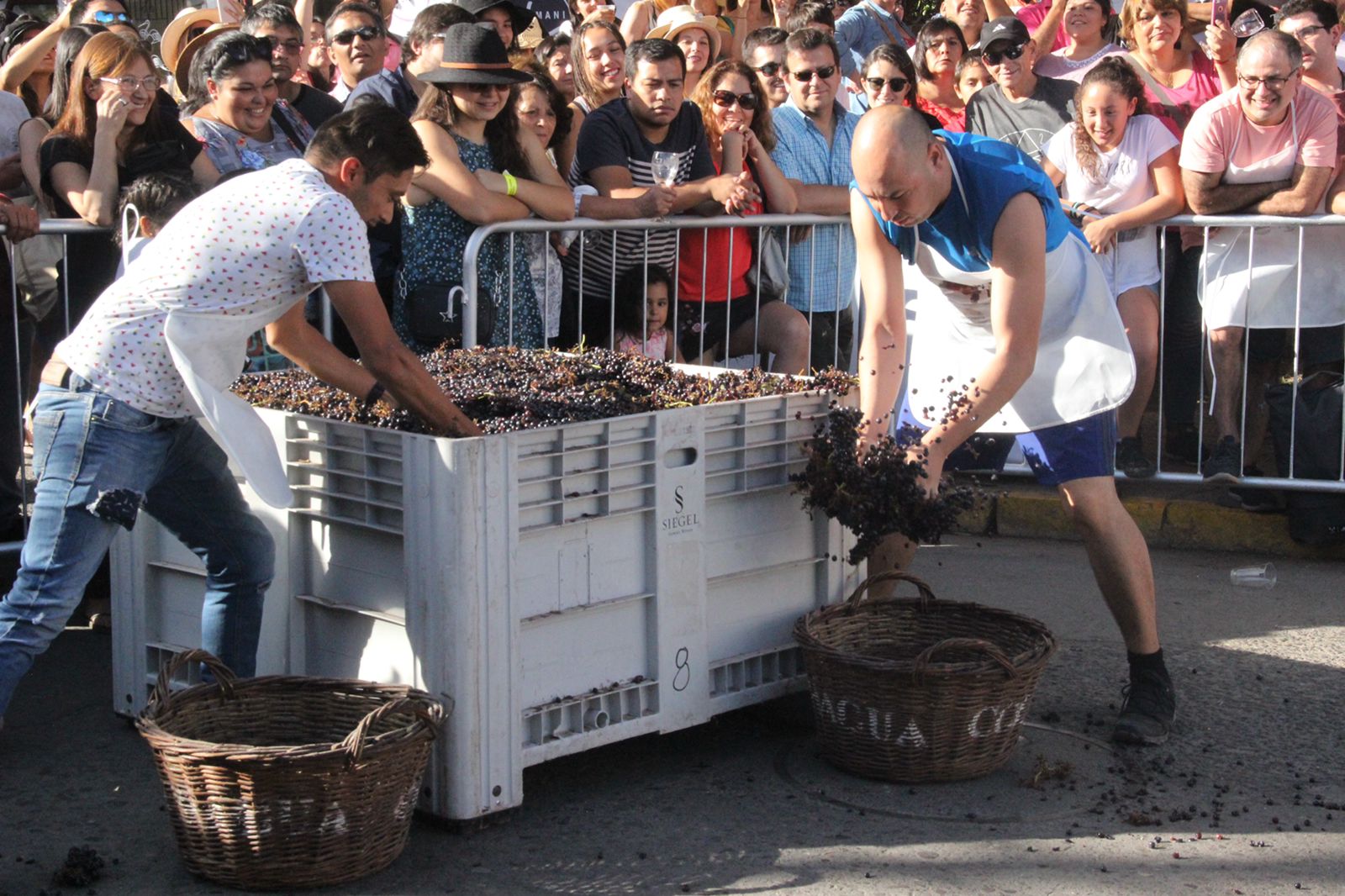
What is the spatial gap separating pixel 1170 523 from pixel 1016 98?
7.40ft

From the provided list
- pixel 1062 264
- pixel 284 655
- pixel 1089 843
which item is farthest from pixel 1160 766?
pixel 284 655

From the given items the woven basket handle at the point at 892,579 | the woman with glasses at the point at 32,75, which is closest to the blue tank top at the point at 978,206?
the woven basket handle at the point at 892,579

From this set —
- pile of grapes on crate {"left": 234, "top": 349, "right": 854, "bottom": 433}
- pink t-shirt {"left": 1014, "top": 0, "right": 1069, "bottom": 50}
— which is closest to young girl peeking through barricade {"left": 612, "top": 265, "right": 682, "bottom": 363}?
pile of grapes on crate {"left": 234, "top": 349, "right": 854, "bottom": 433}

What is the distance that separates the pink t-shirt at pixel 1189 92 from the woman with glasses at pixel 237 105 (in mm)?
4127

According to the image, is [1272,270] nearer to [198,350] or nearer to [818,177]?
[818,177]

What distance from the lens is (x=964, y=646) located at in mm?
4168

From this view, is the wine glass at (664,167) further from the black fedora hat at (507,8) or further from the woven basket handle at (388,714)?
the woven basket handle at (388,714)

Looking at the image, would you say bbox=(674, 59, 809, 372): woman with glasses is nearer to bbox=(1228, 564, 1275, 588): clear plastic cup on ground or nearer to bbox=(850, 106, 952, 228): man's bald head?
bbox=(1228, 564, 1275, 588): clear plastic cup on ground

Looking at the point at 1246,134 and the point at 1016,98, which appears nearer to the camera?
the point at 1246,134

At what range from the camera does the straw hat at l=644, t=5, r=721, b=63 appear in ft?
27.0

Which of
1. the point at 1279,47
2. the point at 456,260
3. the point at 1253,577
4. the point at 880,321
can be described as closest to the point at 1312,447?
the point at 1253,577

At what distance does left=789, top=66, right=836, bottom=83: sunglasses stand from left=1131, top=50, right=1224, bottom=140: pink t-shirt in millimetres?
1554

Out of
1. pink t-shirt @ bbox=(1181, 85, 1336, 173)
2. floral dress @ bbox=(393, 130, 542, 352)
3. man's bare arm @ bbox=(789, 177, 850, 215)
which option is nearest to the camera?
floral dress @ bbox=(393, 130, 542, 352)

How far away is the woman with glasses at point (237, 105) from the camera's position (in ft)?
20.2
